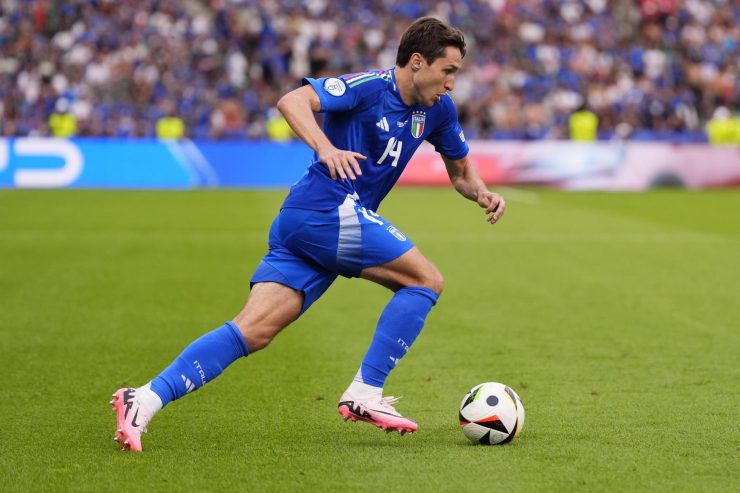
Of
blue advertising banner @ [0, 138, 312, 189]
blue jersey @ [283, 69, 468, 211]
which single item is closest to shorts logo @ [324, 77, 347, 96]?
blue jersey @ [283, 69, 468, 211]

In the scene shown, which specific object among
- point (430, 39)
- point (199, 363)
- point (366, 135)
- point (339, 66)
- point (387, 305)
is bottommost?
point (339, 66)

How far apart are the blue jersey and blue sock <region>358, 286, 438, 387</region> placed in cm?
51

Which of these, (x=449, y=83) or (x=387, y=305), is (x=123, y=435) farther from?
(x=449, y=83)

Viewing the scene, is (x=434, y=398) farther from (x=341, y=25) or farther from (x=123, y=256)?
(x=341, y=25)

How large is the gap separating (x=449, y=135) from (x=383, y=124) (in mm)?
576

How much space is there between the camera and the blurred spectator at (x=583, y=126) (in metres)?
29.6

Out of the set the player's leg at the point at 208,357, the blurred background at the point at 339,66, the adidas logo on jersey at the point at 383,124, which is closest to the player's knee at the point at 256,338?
the player's leg at the point at 208,357

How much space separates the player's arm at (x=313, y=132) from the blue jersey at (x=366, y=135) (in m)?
0.16

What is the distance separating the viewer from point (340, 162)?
191 inches

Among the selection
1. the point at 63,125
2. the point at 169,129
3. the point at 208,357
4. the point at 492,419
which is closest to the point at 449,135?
the point at 492,419

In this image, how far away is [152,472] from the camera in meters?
4.78

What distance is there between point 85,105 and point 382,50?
8006 millimetres

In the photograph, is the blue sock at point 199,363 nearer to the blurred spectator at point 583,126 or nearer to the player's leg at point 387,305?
the player's leg at point 387,305

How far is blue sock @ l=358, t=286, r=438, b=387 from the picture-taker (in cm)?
538
